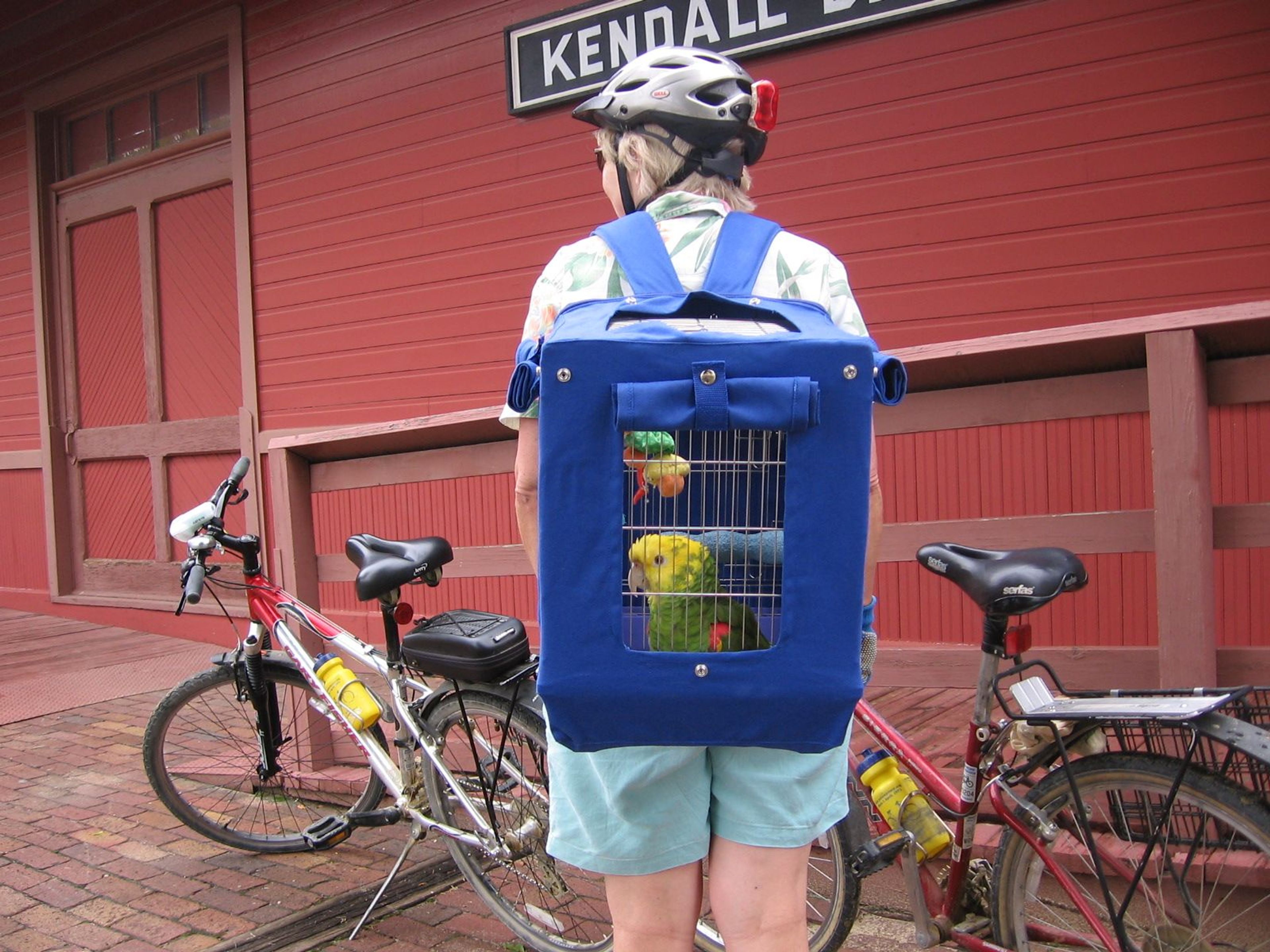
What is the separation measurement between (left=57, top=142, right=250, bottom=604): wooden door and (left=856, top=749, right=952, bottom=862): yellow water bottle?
6.01m

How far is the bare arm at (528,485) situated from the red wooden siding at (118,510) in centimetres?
741

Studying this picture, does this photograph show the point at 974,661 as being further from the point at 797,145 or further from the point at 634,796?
the point at 797,145

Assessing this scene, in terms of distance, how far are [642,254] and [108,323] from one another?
8.12 metres

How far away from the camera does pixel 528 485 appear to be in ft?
5.64

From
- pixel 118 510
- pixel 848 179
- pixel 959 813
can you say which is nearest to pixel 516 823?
pixel 959 813

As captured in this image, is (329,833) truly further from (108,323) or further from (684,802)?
(108,323)

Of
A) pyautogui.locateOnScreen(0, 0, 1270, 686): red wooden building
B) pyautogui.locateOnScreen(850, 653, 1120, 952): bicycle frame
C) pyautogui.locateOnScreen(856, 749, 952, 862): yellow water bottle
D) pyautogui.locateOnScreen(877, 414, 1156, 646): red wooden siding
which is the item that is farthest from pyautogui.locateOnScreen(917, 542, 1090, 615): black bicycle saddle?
pyautogui.locateOnScreen(877, 414, 1156, 646): red wooden siding

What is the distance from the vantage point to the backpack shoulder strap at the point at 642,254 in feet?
5.16

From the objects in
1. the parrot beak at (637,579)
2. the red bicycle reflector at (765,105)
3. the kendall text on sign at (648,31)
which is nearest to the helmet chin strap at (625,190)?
the red bicycle reflector at (765,105)

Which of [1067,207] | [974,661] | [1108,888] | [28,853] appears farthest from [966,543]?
[28,853]

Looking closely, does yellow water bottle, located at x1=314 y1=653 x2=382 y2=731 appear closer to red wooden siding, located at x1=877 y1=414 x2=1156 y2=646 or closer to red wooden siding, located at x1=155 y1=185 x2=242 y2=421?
red wooden siding, located at x1=877 y1=414 x2=1156 y2=646

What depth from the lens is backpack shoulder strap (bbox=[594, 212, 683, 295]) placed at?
5.16ft

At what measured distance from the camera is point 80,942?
312 cm

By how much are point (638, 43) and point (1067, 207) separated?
7.44ft
